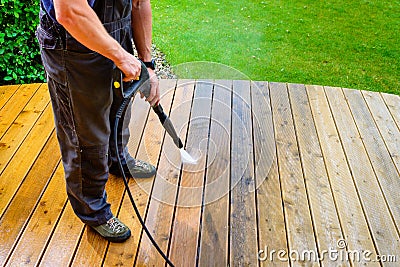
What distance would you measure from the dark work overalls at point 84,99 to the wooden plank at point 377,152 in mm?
1220

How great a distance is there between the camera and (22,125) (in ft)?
7.90

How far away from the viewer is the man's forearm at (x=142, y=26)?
5.41 ft

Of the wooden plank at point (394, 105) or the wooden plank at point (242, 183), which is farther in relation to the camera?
the wooden plank at point (394, 105)

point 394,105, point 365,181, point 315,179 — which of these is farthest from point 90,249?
point 394,105

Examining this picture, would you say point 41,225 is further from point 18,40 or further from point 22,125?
point 18,40

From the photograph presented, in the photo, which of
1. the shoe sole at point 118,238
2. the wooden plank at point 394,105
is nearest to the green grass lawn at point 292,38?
the wooden plank at point 394,105

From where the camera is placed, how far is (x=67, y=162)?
165 cm

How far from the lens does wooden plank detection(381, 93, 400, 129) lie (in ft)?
8.40

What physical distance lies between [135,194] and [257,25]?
282 cm

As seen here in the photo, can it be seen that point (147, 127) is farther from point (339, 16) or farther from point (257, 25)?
point (339, 16)

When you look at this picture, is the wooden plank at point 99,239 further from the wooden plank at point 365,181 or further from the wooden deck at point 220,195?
the wooden plank at point 365,181

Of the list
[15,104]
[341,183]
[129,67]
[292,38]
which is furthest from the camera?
[292,38]

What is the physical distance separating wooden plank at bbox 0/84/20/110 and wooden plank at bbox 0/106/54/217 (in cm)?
29

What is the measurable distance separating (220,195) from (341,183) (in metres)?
0.60
